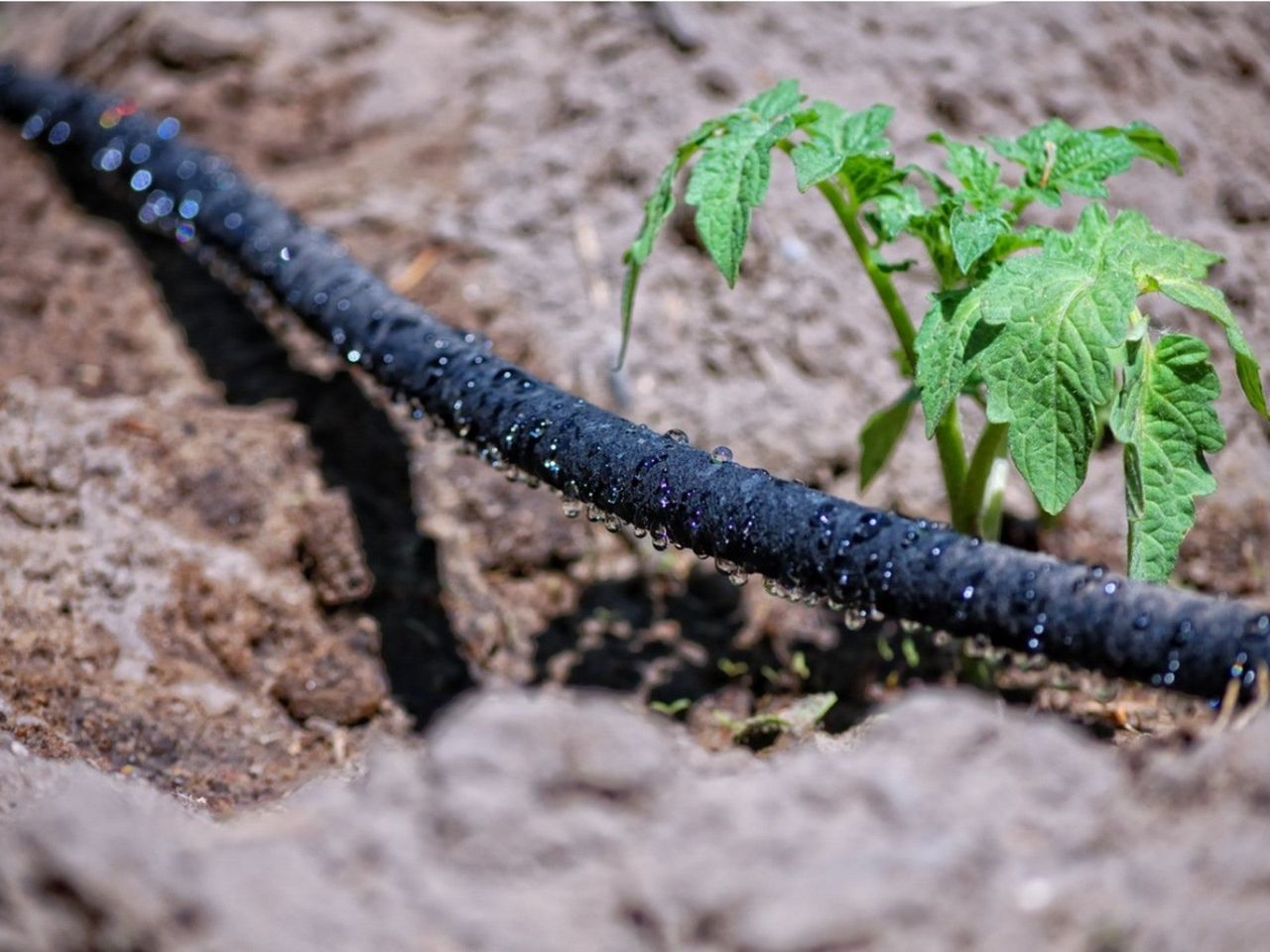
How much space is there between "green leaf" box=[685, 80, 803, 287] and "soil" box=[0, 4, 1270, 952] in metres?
0.78

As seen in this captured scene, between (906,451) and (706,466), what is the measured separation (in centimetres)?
102

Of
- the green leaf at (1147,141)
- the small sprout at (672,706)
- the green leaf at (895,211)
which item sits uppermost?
the green leaf at (1147,141)

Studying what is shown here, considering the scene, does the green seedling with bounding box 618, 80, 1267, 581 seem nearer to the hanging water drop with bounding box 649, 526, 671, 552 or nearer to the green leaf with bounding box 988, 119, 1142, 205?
the green leaf with bounding box 988, 119, 1142, 205

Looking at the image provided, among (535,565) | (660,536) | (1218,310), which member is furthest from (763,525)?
(535,565)

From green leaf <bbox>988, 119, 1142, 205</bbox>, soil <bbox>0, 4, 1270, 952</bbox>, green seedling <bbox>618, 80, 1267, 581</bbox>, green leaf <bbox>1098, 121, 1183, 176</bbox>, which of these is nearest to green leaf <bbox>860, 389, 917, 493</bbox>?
green seedling <bbox>618, 80, 1267, 581</bbox>

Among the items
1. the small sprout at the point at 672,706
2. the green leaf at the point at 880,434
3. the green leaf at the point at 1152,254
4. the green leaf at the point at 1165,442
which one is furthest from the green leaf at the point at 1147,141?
the small sprout at the point at 672,706

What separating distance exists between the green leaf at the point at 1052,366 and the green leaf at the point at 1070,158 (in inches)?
11.6

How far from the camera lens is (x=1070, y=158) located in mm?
2119

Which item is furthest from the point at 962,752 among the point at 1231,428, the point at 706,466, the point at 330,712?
the point at 1231,428

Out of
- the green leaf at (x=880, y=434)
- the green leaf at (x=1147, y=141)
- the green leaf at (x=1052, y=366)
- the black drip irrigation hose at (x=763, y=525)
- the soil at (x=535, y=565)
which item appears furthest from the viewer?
the green leaf at (x=880, y=434)

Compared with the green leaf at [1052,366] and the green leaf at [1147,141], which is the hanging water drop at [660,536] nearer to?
the green leaf at [1052,366]

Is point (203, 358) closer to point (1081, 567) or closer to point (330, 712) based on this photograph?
point (330, 712)

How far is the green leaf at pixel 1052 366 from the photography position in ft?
5.83

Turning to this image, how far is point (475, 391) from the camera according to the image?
228cm
